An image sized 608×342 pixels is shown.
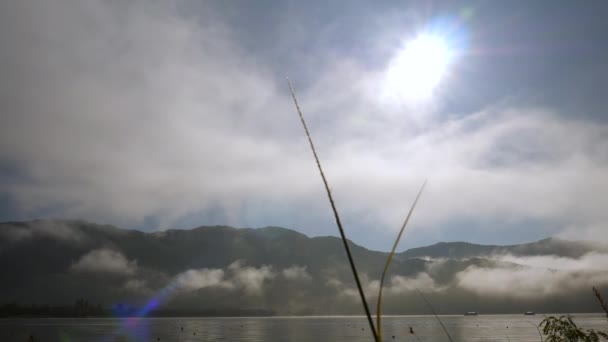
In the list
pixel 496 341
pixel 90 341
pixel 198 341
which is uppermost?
pixel 90 341

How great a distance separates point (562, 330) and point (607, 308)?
803 cm

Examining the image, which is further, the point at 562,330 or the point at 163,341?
the point at 163,341

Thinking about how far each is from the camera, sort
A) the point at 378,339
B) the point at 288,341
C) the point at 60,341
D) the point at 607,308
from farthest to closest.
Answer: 1. the point at 288,341
2. the point at 60,341
3. the point at 607,308
4. the point at 378,339

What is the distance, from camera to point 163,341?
635 feet

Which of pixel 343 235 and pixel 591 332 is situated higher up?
pixel 343 235

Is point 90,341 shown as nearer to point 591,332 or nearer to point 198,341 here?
point 198,341

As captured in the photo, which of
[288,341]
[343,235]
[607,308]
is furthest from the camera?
[288,341]

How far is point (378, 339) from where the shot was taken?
6.52 feet

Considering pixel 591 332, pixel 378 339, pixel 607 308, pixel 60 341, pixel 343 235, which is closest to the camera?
pixel 378 339

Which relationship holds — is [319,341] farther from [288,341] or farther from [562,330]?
[562,330]

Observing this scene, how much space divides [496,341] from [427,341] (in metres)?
32.4

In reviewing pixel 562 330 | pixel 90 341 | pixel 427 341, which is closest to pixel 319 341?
pixel 427 341

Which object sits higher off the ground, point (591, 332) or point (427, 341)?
point (591, 332)

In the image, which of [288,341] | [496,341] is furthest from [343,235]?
[496,341]
